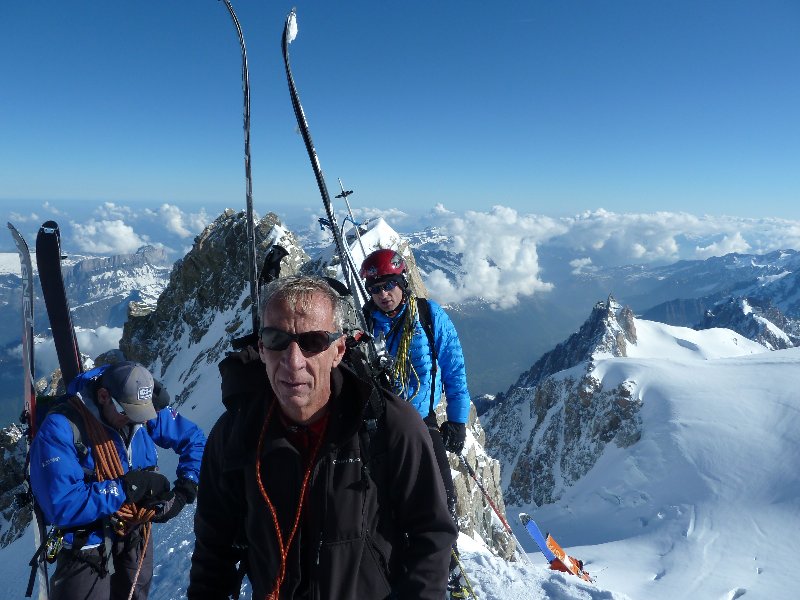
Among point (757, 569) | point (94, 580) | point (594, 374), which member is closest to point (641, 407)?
point (594, 374)

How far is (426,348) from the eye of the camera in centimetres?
698

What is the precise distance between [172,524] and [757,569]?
3666 cm

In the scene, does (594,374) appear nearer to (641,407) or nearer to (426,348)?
(641,407)

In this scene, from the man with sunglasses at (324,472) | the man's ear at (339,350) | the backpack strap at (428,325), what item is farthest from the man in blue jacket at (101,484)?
the backpack strap at (428,325)

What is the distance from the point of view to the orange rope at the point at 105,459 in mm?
5086

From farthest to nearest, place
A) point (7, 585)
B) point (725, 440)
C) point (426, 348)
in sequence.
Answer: point (725, 440) → point (7, 585) → point (426, 348)

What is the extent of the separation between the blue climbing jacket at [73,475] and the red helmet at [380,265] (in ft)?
12.2

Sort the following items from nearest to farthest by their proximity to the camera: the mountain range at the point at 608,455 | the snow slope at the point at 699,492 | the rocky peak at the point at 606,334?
the mountain range at the point at 608,455 < the snow slope at the point at 699,492 < the rocky peak at the point at 606,334

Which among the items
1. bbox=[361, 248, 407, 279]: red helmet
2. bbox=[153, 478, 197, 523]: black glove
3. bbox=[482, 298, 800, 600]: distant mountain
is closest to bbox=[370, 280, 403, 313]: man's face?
bbox=[361, 248, 407, 279]: red helmet

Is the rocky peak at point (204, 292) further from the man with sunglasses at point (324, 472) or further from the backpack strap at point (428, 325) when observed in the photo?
the man with sunglasses at point (324, 472)

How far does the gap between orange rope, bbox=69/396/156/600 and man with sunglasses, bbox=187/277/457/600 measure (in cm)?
286

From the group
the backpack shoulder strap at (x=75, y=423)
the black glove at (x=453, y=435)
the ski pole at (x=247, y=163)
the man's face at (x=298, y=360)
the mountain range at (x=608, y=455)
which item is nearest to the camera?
the man's face at (x=298, y=360)

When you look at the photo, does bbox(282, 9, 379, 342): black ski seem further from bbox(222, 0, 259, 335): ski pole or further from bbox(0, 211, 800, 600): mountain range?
bbox(0, 211, 800, 600): mountain range

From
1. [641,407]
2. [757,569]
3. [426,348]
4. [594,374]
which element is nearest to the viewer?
[426,348]
